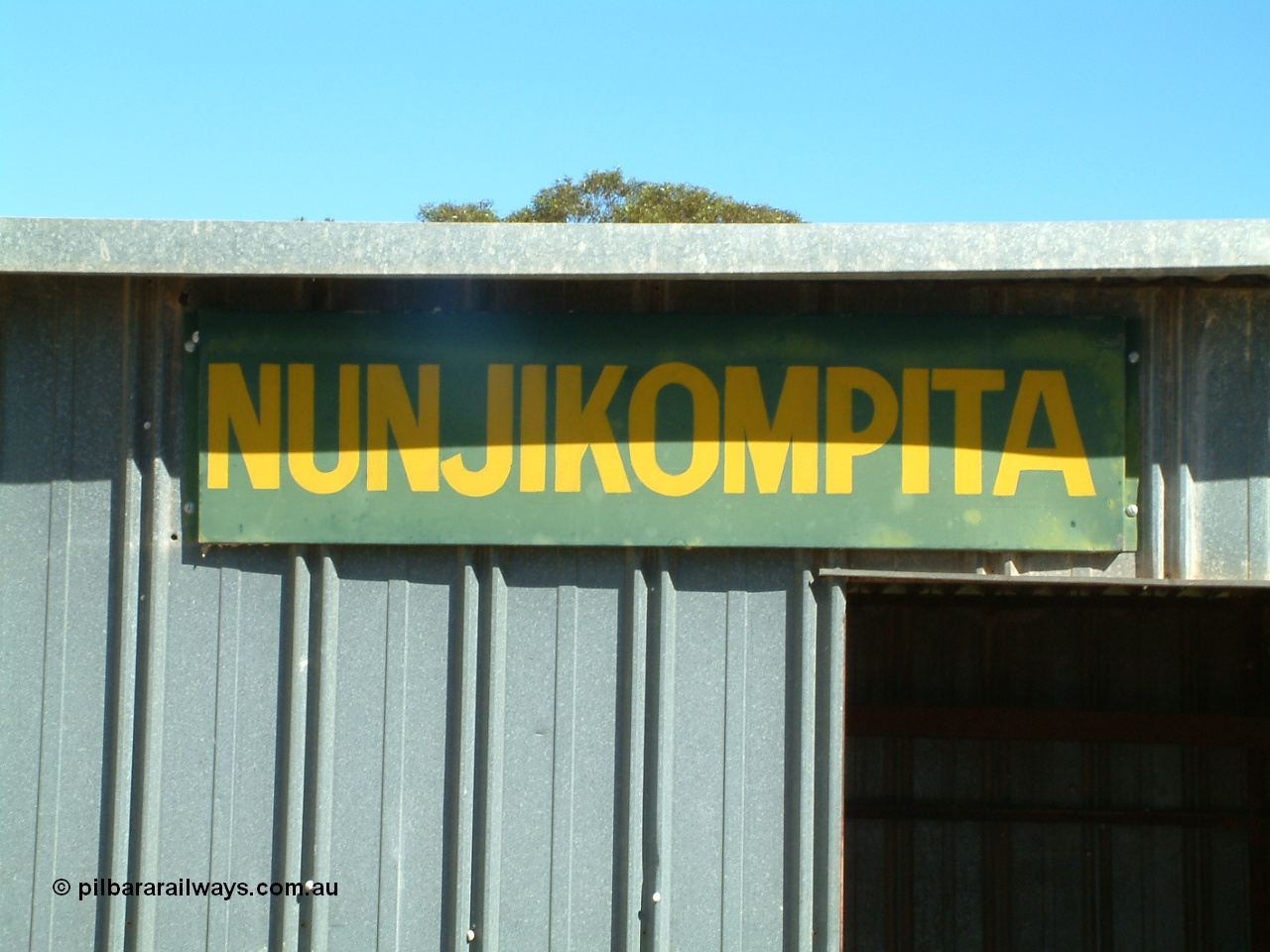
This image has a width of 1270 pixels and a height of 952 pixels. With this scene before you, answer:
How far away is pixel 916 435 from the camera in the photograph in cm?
370

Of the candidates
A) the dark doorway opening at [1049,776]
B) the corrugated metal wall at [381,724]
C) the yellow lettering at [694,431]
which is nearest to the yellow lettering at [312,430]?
the corrugated metal wall at [381,724]

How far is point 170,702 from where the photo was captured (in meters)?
3.71

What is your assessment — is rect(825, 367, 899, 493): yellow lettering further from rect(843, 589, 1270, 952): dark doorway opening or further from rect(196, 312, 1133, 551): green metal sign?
rect(843, 589, 1270, 952): dark doorway opening

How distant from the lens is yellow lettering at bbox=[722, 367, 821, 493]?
3.69 meters

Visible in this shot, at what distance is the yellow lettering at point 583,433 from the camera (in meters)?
3.70

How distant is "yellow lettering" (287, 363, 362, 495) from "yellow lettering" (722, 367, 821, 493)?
1.34 m

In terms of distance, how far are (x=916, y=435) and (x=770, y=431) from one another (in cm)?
53

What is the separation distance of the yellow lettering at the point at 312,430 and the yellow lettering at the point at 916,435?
6.47ft

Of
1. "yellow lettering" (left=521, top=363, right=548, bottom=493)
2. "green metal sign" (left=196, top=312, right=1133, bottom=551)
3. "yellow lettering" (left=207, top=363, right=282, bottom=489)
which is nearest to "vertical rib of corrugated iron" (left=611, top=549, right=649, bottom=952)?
"green metal sign" (left=196, top=312, right=1133, bottom=551)

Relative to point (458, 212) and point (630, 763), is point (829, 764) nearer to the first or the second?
point (630, 763)

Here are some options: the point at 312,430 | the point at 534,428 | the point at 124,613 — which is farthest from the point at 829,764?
the point at 124,613

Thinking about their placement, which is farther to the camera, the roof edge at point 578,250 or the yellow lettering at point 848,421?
the yellow lettering at point 848,421

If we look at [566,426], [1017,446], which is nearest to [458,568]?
[566,426]

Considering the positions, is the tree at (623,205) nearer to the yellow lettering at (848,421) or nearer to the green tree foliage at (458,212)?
the green tree foliage at (458,212)
